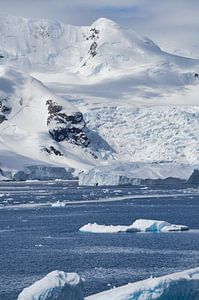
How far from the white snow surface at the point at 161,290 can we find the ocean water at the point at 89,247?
12.8 metres

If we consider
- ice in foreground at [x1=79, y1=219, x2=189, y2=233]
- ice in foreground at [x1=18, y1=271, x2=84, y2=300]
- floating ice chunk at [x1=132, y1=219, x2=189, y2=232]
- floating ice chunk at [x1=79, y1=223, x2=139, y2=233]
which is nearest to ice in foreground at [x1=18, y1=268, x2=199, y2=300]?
ice in foreground at [x1=18, y1=271, x2=84, y2=300]

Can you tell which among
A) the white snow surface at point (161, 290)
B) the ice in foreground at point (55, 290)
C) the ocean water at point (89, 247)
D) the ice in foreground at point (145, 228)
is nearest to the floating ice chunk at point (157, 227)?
the ice in foreground at point (145, 228)

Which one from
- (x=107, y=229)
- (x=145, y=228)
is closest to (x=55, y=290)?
(x=145, y=228)

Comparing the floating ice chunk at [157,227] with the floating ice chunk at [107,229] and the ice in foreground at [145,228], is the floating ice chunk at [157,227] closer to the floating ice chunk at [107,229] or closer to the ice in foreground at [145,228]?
the ice in foreground at [145,228]

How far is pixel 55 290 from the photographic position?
35906 mm

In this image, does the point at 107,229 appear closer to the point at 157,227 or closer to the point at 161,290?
the point at 157,227

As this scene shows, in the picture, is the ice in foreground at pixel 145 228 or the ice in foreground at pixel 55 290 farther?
the ice in foreground at pixel 145 228

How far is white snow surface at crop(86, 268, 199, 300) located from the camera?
36875 mm

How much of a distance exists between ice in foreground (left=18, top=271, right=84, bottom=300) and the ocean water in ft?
41.7

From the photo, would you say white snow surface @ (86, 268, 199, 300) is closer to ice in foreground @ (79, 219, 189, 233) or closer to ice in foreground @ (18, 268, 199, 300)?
ice in foreground @ (18, 268, 199, 300)

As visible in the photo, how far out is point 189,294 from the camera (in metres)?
38.3

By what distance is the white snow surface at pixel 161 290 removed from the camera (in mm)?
36875

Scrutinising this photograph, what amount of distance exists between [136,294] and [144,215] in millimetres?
74401

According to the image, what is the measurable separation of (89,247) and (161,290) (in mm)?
35891
